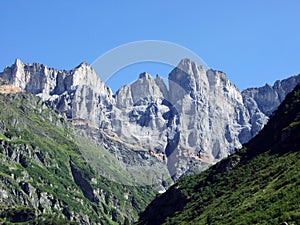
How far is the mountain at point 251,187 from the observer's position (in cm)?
8519

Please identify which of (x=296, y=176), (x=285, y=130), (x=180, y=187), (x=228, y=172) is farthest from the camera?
(x=180, y=187)

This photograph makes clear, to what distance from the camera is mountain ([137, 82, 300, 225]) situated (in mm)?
85188

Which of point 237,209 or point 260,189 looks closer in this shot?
point 237,209

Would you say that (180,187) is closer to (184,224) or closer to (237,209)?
(184,224)

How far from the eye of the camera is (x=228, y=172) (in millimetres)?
139500

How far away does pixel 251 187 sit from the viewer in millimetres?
113750

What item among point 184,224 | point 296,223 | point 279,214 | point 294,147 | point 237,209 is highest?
point 294,147

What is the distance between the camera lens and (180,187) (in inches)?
6038

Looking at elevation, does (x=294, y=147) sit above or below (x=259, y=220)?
above

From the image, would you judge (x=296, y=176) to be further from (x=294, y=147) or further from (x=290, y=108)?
(x=290, y=108)

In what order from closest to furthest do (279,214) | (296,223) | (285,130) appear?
(296,223) → (279,214) → (285,130)

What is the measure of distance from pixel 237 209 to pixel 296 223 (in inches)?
1545

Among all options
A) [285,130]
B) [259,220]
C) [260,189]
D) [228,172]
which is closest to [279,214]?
[259,220]

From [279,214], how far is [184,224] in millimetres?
46282
